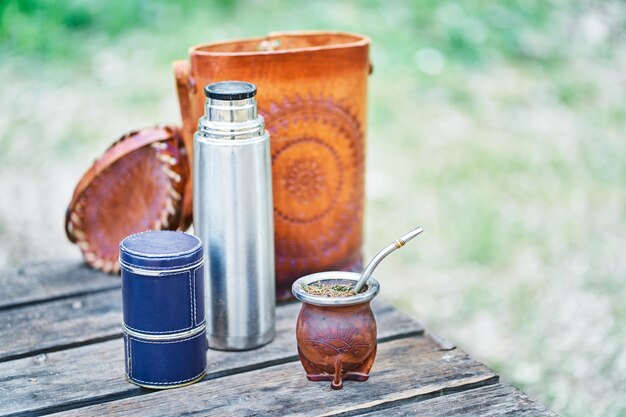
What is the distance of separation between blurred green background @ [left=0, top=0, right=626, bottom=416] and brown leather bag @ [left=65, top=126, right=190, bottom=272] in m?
0.96

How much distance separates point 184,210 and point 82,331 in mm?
363

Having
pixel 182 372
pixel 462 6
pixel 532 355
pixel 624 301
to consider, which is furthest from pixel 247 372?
pixel 462 6

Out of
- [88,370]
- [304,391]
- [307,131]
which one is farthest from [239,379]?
[307,131]

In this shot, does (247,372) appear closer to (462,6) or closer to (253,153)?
(253,153)

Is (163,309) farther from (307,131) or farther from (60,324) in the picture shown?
(307,131)

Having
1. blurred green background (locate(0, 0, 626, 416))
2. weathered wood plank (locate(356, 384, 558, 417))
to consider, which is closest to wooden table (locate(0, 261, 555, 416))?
weathered wood plank (locate(356, 384, 558, 417))

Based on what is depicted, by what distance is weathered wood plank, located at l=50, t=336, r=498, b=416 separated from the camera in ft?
4.56

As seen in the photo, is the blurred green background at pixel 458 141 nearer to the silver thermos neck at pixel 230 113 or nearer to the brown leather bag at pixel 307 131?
the brown leather bag at pixel 307 131

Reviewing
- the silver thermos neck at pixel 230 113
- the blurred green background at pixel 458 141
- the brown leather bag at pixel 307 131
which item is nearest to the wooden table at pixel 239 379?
the brown leather bag at pixel 307 131

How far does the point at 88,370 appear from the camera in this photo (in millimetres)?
1523

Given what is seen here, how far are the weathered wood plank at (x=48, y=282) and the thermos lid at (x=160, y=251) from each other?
1.52 feet

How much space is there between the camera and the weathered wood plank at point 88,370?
1423mm

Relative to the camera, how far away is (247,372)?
60.0 inches

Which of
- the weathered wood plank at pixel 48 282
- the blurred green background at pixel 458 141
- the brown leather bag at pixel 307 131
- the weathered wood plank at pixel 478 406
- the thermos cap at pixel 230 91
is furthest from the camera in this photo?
the blurred green background at pixel 458 141
